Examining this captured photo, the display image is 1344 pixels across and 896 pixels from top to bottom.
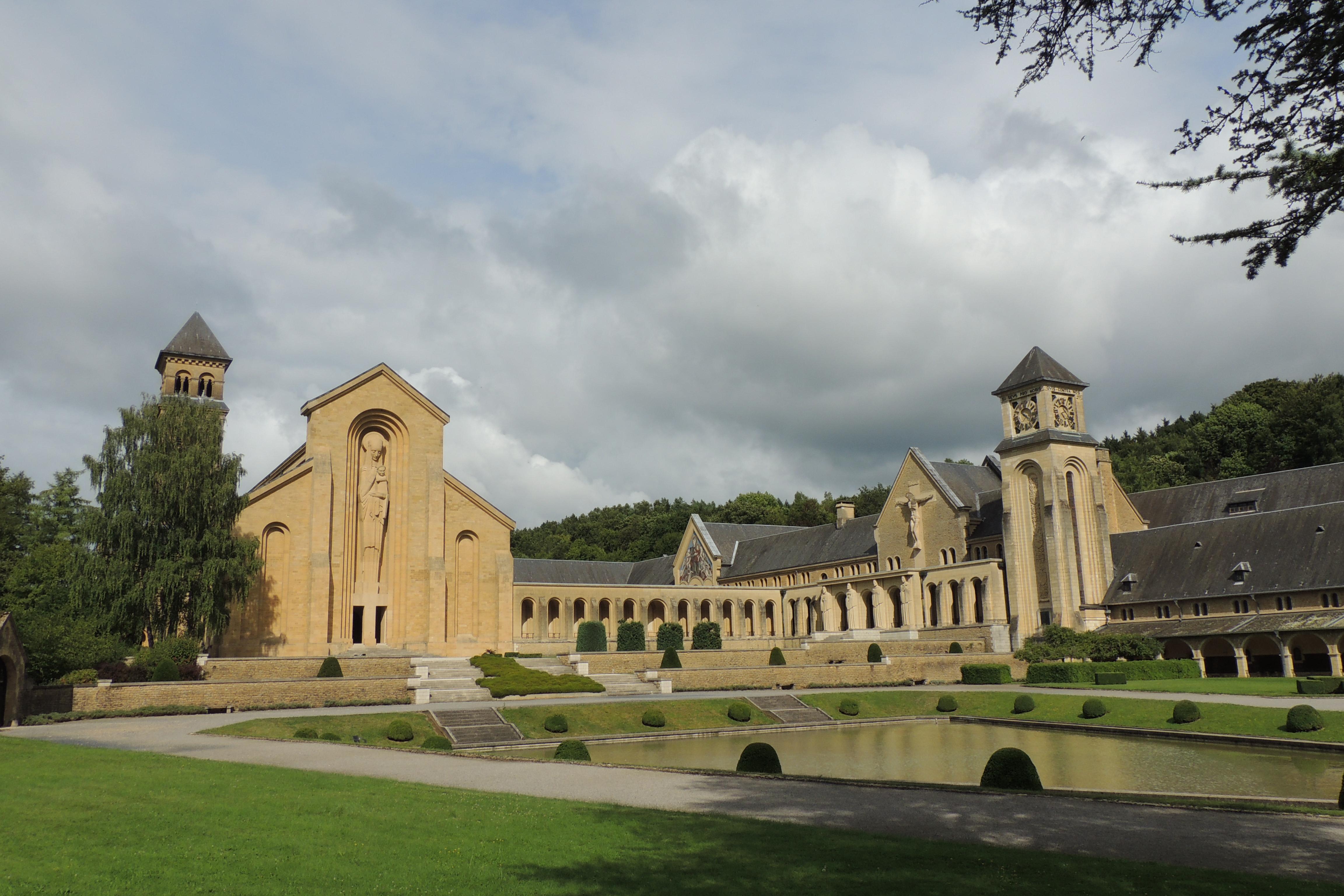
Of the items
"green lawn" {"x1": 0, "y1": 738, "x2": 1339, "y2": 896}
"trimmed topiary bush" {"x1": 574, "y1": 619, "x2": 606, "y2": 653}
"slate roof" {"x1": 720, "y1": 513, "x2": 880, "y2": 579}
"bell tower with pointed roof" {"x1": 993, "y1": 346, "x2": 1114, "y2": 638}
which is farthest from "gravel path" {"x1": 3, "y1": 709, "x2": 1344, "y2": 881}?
"slate roof" {"x1": 720, "y1": 513, "x2": 880, "y2": 579}

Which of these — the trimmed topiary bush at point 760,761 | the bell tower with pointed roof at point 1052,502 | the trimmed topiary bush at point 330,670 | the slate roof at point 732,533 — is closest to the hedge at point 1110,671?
the bell tower with pointed roof at point 1052,502

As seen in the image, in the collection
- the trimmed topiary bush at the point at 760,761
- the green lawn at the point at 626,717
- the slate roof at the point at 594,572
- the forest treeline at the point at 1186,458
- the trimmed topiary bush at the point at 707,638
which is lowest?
the green lawn at the point at 626,717

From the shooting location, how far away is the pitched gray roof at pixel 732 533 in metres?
81.3

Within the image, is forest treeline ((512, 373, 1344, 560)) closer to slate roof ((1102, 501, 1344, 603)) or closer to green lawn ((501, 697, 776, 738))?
slate roof ((1102, 501, 1344, 603))

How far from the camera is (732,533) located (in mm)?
83500

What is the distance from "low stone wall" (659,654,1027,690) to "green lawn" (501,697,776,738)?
5153 millimetres

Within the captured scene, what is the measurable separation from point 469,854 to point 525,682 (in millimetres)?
27185

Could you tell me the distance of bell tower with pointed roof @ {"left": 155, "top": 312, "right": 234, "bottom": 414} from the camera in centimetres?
5656

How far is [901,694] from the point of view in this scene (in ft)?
122

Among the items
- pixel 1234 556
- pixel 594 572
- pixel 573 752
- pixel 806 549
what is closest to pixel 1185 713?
pixel 573 752

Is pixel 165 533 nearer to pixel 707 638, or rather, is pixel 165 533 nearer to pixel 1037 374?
pixel 707 638

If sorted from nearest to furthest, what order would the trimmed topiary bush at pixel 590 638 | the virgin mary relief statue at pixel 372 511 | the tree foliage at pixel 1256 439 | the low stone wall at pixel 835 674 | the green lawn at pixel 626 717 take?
the green lawn at pixel 626 717 < the low stone wall at pixel 835 674 < the virgin mary relief statue at pixel 372 511 < the trimmed topiary bush at pixel 590 638 < the tree foliage at pixel 1256 439

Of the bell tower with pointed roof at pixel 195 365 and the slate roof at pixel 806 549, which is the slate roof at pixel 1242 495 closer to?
the slate roof at pixel 806 549

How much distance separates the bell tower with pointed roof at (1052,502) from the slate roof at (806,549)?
1353 cm
